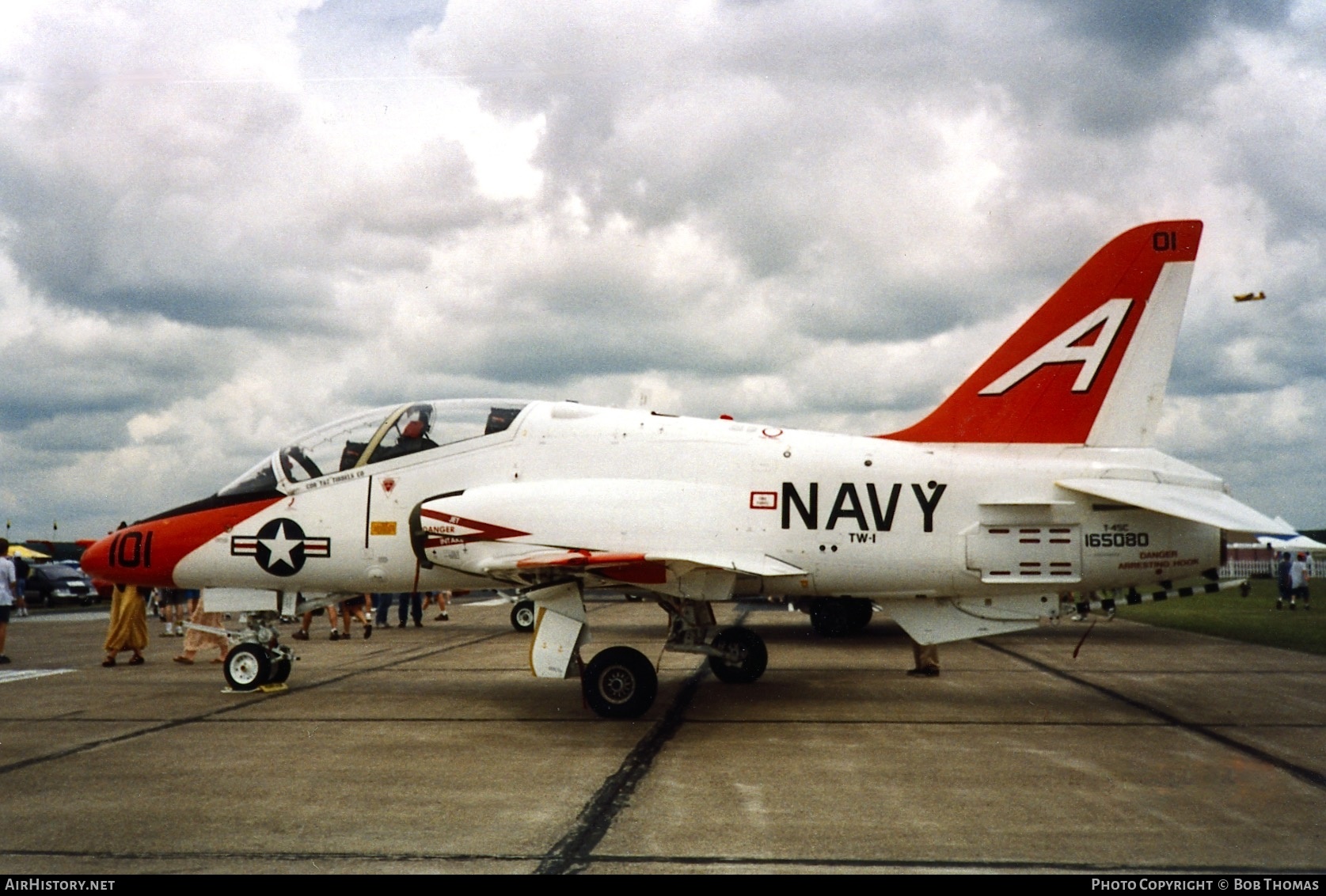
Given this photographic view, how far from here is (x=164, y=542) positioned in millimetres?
11000

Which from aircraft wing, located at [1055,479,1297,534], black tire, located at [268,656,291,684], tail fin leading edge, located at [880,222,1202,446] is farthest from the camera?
black tire, located at [268,656,291,684]

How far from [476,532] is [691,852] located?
191 inches

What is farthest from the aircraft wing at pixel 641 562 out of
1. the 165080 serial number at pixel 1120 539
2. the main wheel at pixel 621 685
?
the 165080 serial number at pixel 1120 539

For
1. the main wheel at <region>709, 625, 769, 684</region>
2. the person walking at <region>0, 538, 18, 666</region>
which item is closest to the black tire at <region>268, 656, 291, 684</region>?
the main wheel at <region>709, 625, 769, 684</region>

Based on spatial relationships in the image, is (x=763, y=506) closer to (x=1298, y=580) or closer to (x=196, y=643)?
(x=196, y=643)

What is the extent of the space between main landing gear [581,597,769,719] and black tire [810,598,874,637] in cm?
578

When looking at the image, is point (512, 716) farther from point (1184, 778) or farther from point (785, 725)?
point (1184, 778)

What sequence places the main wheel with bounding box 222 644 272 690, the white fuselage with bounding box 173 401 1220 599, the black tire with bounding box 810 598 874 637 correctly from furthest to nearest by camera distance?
the black tire with bounding box 810 598 874 637, the main wheel with bounding box 222 644 272 690, the white fuselage with bounding box 173 401 1220 599

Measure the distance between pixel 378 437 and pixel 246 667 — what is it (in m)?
3.05

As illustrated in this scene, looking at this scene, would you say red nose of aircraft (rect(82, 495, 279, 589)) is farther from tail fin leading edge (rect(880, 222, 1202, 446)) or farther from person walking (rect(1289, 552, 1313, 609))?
person walking (rect(1289, 552, 1313, 609))

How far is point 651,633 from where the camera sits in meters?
18.7

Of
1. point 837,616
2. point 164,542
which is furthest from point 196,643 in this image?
point 837,616

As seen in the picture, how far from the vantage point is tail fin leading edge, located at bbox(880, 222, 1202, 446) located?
10086 millimetres

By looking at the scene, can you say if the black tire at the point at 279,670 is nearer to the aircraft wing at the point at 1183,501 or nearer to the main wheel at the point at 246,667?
the main wheel at the point at 246,667
